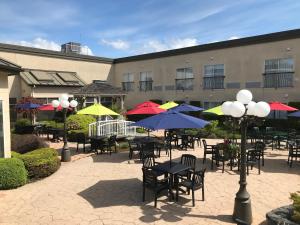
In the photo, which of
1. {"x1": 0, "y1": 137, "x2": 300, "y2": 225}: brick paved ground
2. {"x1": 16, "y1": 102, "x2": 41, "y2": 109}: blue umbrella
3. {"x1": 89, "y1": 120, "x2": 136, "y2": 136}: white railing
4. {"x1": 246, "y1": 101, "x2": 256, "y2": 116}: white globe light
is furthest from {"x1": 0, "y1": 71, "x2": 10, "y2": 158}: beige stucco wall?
{"x1": 16, "y1": 102, "x2": 41, "y2": 109}: blue umbrella

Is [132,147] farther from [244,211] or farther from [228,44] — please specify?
[228,44]

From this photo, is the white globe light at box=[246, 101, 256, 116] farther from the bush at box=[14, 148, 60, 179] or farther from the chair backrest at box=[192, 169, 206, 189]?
the bush at box=[14, 148, 60, 179]

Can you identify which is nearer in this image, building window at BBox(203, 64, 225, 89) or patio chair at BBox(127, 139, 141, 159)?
patio chair at BBox(127, 139, 141, 159)

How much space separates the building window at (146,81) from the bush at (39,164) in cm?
2237

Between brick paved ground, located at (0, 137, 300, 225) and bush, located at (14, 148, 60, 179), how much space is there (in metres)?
0.35

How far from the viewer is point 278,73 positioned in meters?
22.9

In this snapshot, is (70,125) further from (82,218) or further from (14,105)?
(82,218)

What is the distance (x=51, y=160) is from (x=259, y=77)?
18.6 meters

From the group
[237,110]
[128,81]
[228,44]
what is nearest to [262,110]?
[237,110]

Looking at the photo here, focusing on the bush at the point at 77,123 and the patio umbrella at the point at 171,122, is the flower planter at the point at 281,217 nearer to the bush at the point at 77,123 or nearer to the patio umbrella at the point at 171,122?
the patio umbrella at the point at 171,122

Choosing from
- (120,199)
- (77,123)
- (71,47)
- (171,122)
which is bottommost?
(120,199)

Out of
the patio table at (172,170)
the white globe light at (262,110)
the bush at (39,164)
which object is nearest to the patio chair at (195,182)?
the patio table at (172,170)

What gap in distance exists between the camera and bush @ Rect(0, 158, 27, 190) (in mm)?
9836

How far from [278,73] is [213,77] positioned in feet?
19.6
